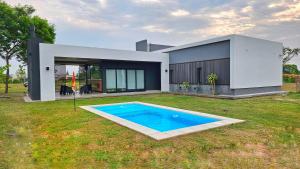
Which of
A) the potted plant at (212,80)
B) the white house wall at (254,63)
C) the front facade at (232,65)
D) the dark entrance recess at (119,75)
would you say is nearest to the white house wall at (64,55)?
the dark entrance recess at (119,75)

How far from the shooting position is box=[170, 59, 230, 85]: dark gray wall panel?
542 inches

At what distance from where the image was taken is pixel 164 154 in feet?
12.2

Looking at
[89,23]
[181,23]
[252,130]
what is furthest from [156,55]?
[252,130]

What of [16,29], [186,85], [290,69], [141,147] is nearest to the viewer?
[141,147]

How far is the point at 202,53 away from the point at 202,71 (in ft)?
4.55

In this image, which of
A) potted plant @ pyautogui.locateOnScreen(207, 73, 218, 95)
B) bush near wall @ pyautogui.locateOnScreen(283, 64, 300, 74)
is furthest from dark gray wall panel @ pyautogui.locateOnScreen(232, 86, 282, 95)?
bush near wall @ pyautogui.locateOnScreen(283, 64, 300, 74)

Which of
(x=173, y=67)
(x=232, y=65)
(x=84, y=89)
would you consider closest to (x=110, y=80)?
(x=84, y=89)

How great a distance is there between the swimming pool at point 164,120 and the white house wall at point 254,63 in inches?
268

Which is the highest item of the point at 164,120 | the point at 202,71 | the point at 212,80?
the point at 202,71

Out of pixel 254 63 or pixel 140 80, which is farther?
pixel 140 80

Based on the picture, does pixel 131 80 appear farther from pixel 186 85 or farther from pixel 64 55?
pixel 64 55

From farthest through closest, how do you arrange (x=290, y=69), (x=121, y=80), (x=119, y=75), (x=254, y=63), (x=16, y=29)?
(x=290, y=69) → (x=16, y=29) → (x=121, y=80) → (x=119, y=75) → (x=254, y=63)

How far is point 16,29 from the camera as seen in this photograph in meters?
17.8

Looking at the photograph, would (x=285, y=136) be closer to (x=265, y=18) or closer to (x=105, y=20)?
(x=265, y=18)
